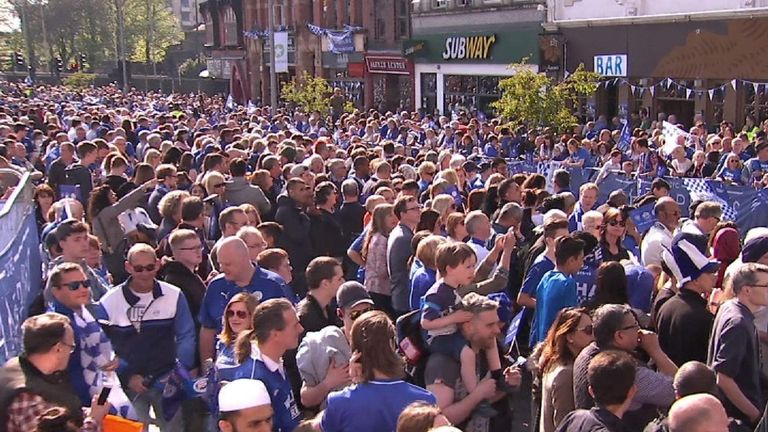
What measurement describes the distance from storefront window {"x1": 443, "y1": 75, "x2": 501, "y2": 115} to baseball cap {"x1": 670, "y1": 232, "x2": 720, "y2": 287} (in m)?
27.4

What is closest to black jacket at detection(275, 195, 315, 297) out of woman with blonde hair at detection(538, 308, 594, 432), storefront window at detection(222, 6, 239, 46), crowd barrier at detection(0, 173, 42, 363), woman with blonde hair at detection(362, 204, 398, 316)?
woman with blonde hair at detection(362, 204, 398, 316)

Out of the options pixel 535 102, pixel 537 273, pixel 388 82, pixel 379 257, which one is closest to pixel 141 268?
pixel 379 257

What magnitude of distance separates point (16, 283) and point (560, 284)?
4.02 meters

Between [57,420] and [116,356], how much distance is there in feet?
7.30

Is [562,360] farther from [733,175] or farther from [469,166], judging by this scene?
[733,175]

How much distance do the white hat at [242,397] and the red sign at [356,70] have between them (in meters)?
37.4

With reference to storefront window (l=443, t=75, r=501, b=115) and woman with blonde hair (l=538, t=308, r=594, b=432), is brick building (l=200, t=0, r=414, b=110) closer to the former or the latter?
storefront window (l=443, t=75, r=501, b=115)

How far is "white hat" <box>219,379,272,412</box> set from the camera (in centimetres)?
418

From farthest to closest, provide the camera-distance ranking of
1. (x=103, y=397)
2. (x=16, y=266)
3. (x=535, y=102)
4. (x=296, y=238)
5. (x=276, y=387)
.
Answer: (x=535, y=102) < (x=296, y=238) < (x=16, y=266) < (x=276, y=387) < (x=103, y=397)

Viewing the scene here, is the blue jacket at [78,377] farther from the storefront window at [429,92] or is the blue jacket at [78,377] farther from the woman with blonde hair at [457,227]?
the storefront window at [429,92]

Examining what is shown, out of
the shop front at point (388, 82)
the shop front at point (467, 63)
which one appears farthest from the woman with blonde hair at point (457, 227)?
the shop front at point (388, 82)

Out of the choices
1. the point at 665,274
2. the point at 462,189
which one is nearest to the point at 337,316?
the point at 665,274

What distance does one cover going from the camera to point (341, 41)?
41.4m

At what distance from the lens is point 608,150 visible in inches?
708
